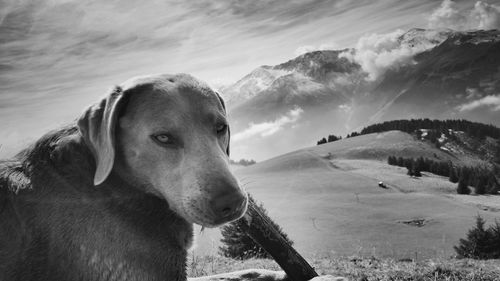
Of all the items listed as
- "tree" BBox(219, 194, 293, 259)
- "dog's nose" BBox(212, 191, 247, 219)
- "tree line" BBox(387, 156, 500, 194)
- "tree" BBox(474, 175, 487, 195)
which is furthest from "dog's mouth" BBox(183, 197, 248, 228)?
"tree" BBox(474, 175, 487, 195)

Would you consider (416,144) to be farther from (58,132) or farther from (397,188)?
(58,132)

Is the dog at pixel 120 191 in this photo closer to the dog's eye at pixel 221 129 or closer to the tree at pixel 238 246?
the dog's eye at pixel 221 129

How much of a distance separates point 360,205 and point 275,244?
6709 centimetres

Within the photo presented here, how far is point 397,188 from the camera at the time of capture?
88312mm

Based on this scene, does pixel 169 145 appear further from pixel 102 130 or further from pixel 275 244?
pixel 275 244

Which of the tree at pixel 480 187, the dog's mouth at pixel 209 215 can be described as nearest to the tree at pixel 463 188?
the tree at pixel 480 187

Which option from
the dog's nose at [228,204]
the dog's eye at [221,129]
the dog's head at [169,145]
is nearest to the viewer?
the dog's nose at [228,204]

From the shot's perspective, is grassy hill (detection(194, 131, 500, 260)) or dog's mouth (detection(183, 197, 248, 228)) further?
grassy hill (detection(194, 131, 500, 260))

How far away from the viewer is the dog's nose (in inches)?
169

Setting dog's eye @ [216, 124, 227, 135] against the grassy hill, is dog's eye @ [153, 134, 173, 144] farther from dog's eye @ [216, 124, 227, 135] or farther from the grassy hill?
the grassy hill

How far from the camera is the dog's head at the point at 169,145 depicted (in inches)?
174

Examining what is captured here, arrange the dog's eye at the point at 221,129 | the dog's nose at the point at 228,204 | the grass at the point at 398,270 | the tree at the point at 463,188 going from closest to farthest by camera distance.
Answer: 1. the dog's nose at the point at 228,204
2. the dog's eye at the point at 221,129
3. the grass at the point at 398,270
4. the tree at the point at 463,188

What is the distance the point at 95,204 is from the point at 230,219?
130 cm

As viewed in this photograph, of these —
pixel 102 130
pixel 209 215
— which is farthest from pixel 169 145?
pixel 209 215
